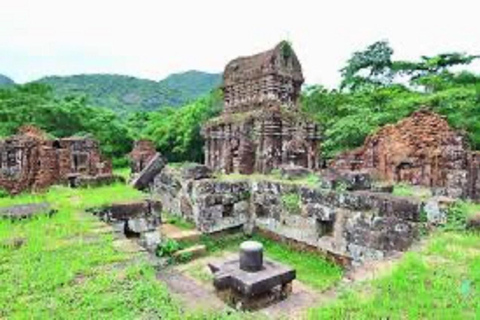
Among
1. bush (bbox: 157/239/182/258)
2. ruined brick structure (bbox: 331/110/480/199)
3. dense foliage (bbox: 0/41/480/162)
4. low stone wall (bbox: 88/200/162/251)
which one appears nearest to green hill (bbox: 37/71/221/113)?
dense foliage (bbox: 0/41/480/162)

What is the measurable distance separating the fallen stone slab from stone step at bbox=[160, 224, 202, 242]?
358cm

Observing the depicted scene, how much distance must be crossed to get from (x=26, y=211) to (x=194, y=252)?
404 cm

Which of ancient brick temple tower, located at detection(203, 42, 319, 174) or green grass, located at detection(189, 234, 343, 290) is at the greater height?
ancient brick temple tower, located at detection(203, 42, 319, 174)

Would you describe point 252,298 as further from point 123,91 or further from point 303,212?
point 123,91

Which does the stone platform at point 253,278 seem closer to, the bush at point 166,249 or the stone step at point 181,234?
the bush at point 166,249

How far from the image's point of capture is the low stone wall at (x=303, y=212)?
7871 mm

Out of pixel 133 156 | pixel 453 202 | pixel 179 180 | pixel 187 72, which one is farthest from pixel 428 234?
pixel 187 72

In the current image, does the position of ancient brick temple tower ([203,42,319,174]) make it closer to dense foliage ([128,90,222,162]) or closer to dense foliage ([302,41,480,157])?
dense foliage ([302,41,480,157])

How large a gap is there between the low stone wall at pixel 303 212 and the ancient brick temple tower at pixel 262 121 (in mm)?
4111

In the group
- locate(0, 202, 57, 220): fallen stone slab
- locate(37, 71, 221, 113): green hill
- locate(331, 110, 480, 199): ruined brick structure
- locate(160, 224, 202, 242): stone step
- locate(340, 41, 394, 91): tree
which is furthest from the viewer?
locate(37, 71, 221, 113): green hill

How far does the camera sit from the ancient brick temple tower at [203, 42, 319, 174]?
51.4 ft

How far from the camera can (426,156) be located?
1299 cm

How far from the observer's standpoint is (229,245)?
1061cm

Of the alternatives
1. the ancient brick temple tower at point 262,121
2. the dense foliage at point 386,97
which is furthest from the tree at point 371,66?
the ancient brick temple tower at point 262,121
